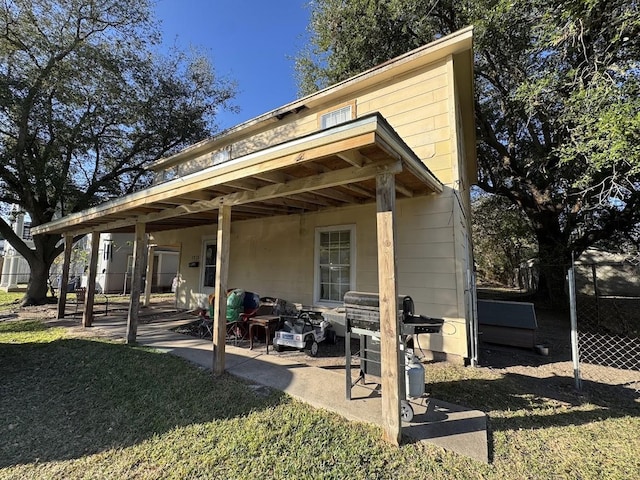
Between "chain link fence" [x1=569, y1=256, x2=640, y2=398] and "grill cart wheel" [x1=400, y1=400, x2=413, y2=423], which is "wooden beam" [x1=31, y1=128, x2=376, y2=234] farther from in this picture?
"chain link fence" [x1=569, y1=256, x2=640, y2=398]

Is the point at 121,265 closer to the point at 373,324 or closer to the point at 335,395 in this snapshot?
the point at 335,395

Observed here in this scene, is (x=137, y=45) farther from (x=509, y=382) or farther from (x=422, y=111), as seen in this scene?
(x=509, y=382)

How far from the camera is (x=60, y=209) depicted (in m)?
12.7

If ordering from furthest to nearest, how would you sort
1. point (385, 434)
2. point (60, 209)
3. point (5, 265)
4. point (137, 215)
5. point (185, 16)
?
1. point (5, 265)
2. point (60, 209)
3. point (185, 16)
4. point (137, 215)
5. point (385, 434)

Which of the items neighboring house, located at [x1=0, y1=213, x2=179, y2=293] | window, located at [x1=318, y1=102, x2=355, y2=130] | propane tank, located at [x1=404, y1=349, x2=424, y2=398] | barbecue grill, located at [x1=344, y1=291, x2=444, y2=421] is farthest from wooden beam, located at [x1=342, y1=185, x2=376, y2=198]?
neighboring house, located at [x1=0, y1=213, x2=179, y2=293]

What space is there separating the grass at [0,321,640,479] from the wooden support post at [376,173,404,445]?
0.27 metres

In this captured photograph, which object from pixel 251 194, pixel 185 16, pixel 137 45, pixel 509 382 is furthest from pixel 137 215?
pixel 137 45

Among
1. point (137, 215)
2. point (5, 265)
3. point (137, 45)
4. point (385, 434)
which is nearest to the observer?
point (385, 434)

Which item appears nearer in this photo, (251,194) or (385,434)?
(385,434)

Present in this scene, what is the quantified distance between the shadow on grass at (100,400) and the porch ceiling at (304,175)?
8.38 ft

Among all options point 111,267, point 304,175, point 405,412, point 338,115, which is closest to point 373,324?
point 405,412

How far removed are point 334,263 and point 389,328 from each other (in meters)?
3.81

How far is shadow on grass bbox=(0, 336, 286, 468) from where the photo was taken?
9.36 ft

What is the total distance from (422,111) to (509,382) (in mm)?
4774
